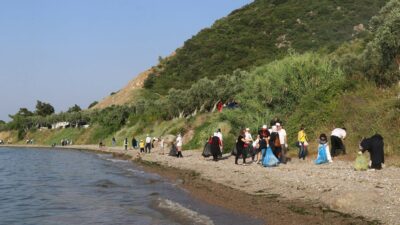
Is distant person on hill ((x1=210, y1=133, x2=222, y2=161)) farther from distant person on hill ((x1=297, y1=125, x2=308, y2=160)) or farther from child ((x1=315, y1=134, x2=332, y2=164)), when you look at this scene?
child ((x1=315, y1=134, x2=332, y2=164))

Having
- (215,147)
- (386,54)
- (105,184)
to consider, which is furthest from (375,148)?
(386,54)

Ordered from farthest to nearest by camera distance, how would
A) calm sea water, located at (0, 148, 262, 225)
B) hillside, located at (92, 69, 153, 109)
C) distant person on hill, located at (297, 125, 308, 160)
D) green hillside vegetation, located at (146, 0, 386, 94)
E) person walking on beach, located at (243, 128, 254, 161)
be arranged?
hillside, located at (92, 69, 153, 109) < green hillside vegetation, located at (146, 0, 386, 94) < person walking on beach, located at (243, 128, 254, 161) < distant person on hill, located at (297, 125, 308, 160) < calm sea water, located at (0, 148, 262, 225)

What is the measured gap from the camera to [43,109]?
5556 inches

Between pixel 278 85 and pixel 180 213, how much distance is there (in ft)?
60.3

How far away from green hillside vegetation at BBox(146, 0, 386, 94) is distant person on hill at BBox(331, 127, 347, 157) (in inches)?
2303

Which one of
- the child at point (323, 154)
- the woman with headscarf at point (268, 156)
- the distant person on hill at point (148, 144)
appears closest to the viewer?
the child at point (323, 154)

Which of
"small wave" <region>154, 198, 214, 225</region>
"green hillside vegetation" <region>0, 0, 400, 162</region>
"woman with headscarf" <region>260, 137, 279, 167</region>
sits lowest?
"small wave" <region>154, 198, 214, 225</region>

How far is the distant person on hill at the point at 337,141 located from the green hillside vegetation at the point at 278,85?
→ 24.4 inches

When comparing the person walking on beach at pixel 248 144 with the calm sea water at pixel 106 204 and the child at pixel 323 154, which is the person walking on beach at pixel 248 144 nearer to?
the child at pixel 323 154

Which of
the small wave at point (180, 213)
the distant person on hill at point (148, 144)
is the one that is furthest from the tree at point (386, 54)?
the small wave at point (180, 213)

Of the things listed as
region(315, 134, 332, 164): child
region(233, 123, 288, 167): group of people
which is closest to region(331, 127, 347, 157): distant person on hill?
region(315, 134, 332, 164): child

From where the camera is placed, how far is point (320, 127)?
26.6 metres

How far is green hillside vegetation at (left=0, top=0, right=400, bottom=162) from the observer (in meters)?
26.8

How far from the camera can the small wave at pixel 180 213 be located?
12.2 metres
